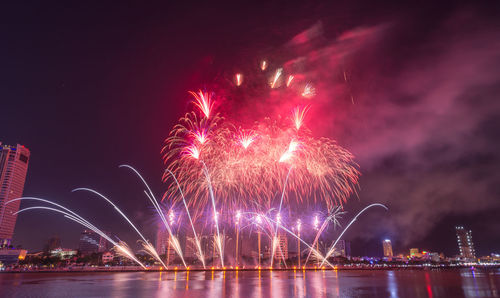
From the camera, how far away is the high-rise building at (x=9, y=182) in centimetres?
14584

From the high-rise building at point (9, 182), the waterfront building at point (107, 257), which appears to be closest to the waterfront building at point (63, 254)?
the waterfront building at point (107, 257)

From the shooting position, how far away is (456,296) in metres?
20.3

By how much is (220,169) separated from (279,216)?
16.1m

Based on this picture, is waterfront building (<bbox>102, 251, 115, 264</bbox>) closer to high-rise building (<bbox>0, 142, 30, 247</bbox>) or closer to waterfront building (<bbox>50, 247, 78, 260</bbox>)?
waterfront building (<bbox>50, 247, 78, 260</bbox>)

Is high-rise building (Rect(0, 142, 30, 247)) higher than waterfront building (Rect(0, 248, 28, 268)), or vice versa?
high-rise building (Rect(0, 142, 30, 247))

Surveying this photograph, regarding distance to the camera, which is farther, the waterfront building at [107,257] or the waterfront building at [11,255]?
the waterfront building at [107,257]

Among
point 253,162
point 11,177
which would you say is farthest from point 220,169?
point 11,177

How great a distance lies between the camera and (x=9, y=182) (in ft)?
487

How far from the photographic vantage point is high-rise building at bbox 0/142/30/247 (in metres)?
146

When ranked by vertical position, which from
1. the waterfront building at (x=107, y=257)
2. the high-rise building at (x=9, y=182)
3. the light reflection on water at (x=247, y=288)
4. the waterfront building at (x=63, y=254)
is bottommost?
the waterfront building at (x=107, y=257)

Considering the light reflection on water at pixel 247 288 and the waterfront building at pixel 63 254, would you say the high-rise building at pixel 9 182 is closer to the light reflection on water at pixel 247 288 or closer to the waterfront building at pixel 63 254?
the waterfront building at pixel 63 254

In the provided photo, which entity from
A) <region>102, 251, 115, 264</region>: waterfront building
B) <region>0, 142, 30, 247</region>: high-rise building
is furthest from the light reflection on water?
<region>0, 142, 30, 247</region>: high-rise building

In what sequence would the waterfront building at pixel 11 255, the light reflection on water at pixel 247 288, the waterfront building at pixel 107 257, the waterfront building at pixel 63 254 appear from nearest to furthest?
the light reflection on water at pixel 247 288
the waterfront building at pixel 63 254
the waterfront building at pixel 11 255
the waterfront building at pixel 107 257

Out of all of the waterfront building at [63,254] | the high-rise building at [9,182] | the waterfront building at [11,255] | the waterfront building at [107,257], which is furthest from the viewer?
the high-rise building at [9,182]
